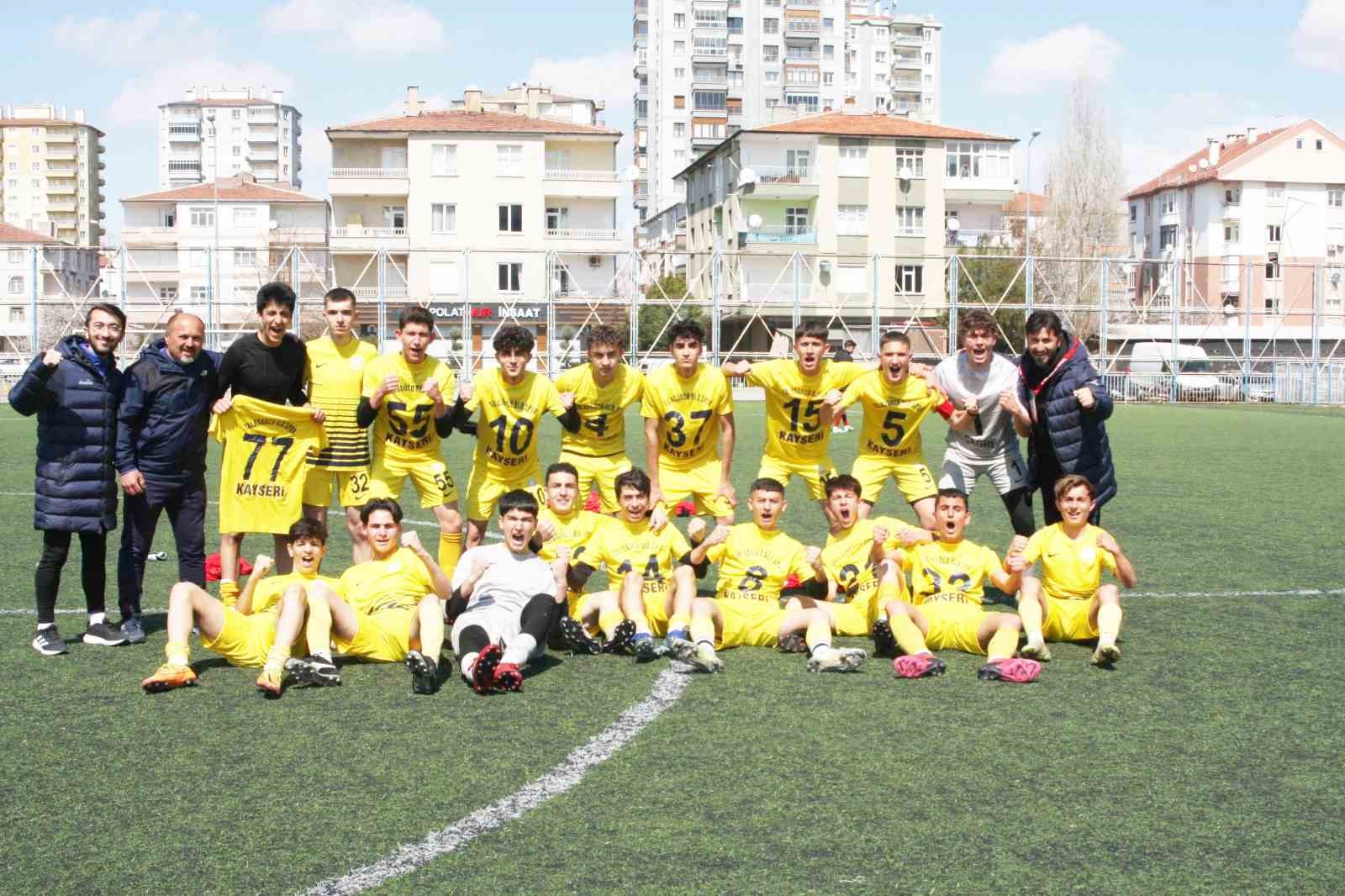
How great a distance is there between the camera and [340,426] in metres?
8.65

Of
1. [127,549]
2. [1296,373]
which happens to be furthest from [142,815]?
[1296,373]

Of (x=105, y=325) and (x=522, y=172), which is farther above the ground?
(x=522, y=172)

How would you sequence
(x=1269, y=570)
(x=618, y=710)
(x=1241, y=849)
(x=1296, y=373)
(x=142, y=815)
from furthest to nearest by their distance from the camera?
(x=1296, y=373), (x=1269, y=570), (x=618, y=710), (x=142, y=815), (x=1241, y=849)

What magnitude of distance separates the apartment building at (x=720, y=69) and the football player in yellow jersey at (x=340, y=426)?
86.9 metres

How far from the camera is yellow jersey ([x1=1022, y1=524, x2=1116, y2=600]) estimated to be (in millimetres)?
7375

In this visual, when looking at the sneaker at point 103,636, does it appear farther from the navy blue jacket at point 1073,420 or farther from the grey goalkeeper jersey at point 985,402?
the navy blue jacket at point 1073,420

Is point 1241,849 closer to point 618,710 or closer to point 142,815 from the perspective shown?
point 618,710

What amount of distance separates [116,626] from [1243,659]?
6195 mm

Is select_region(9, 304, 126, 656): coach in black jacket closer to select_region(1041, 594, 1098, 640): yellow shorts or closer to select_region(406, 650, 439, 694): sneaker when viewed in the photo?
select_region(406, 650, 439, 694): sneaker

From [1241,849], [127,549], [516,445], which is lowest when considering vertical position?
[1241,849]

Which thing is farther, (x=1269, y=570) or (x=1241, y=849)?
(x=1269, y=570)

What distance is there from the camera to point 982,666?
6.73 m

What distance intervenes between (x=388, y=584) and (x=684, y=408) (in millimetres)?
2557

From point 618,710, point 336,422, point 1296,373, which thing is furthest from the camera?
point 1296,373
